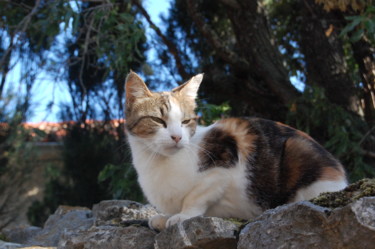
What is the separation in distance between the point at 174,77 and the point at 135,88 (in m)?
3.86

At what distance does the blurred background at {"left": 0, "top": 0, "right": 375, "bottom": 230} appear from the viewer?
4637 mm

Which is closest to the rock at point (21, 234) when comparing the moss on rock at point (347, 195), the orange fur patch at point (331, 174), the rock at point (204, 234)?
the rock at point (204, 234)

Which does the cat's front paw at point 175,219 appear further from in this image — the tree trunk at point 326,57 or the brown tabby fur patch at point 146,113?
the tree trunk at point 326,57

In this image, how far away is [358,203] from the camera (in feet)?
4.70

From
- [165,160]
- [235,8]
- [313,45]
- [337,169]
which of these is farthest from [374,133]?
[165,160]

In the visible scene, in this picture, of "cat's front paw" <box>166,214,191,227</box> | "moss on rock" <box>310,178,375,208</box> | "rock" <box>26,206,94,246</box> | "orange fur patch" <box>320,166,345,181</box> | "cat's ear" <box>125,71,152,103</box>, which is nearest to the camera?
"moss on rock" <box>310,178,375,208</box>

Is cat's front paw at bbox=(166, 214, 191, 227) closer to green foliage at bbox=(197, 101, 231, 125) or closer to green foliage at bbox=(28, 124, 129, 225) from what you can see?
green foliage at bbox=(197, 101, 231, 125)

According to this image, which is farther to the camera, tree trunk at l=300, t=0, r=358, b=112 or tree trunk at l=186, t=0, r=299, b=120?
tree trunk at l=186, t=0, r=299, b=120

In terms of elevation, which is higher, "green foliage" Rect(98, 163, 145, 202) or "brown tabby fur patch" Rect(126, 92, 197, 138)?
"brown tabby fur patch" Rect(126, 92, 197, 138)

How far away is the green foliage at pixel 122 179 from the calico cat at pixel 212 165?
2621mm

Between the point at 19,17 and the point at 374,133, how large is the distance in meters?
4.46

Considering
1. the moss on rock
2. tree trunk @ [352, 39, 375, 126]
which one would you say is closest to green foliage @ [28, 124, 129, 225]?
tree trunk @ [352, 39, 375, 126]

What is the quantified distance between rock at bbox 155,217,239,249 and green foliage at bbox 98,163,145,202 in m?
3.13

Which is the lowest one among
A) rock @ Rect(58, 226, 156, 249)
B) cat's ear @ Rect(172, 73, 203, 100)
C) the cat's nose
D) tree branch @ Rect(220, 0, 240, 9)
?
rock @ Rect(58, 226, 156, 249)
